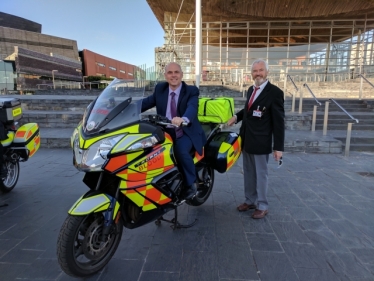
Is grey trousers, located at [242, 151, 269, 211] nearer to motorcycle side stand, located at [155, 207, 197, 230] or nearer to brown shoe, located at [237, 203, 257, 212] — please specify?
brown shoe, located at [237, 203, 257, 212]

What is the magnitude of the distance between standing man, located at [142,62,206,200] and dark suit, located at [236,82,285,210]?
68 centimetres

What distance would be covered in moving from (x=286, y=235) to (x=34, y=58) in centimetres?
4670

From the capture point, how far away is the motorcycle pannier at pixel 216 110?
128 inches

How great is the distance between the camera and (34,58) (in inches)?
1576

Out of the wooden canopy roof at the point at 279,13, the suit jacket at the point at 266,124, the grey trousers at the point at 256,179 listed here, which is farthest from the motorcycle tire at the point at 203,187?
the wooden canopy roof at the point at 279,13

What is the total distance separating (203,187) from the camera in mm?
3453

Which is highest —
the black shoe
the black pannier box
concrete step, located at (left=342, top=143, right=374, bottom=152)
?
the black pannier box

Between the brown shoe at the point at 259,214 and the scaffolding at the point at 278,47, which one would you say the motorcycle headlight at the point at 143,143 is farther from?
the scaffolding at the point at 278,47

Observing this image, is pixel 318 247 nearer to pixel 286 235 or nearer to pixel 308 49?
pixel 286 235

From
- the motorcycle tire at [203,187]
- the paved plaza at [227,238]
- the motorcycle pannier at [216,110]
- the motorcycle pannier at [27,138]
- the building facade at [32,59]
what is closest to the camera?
the paved plaza at [227,238]

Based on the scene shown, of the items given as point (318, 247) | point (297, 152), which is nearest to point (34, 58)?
point (297, 152)

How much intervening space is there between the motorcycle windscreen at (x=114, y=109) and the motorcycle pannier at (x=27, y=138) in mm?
2145

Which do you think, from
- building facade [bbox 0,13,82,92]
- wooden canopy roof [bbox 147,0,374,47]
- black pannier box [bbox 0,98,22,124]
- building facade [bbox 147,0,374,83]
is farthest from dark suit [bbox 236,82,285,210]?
building facade [bbox 0,13,82,92]

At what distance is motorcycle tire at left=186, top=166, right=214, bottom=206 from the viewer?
334 centimetres
